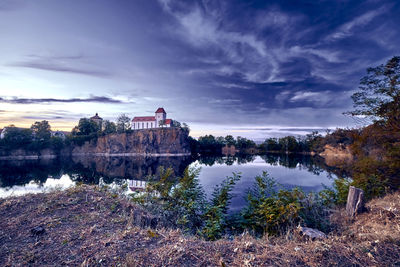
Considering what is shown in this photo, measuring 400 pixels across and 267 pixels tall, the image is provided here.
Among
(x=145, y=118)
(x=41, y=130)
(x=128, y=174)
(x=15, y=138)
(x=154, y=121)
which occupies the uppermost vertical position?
(x=145, y=118)

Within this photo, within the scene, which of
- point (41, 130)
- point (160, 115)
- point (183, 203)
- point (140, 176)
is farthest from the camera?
point (160, 115)

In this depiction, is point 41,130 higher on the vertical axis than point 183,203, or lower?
higher

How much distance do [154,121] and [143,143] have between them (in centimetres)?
2075

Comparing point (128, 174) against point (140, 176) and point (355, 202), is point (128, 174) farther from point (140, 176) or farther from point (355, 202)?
point (355, 202)

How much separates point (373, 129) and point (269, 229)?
25.2 feet

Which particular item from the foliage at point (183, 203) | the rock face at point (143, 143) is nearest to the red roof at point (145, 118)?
the rock face at point (143, 143)

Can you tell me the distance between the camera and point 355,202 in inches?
254

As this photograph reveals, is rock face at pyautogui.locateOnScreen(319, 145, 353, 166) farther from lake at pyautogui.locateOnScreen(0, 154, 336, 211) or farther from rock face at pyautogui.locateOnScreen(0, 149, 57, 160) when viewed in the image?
rock face at pyautogui.locateOnScreen(0, 149, 57, 160)

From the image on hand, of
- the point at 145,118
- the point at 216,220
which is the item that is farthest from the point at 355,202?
the point at 145,118

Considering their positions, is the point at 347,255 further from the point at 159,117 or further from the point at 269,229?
the point at 159,117

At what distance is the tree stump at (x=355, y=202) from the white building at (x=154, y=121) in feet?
327

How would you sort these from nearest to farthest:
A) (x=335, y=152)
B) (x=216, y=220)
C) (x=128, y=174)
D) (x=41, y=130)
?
(x=216, y=220) < (x=128, y=174) < (x=335, y=152) < (x=41, y=130)

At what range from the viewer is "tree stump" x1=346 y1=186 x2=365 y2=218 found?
21.0 ft

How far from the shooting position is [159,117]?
107500 mm
